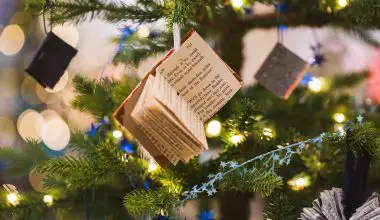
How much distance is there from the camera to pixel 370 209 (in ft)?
1.96

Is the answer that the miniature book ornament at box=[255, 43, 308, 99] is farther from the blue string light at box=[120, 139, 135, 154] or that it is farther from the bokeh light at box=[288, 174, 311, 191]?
the blue string light at box=[120, 139, 135, 154]

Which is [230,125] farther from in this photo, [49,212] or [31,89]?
[31,89]

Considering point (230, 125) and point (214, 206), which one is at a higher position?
point (230, 125)

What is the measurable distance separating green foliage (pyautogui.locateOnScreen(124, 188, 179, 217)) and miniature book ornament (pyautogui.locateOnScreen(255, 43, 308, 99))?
0.44 metres

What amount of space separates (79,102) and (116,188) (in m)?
0.19

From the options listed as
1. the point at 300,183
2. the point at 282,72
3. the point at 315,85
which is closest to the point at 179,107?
the point at 300,183

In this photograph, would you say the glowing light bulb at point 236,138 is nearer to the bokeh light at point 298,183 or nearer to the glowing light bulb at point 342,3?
the bokeh light at point 298,183

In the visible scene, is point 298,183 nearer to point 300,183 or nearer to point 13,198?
point 300,183

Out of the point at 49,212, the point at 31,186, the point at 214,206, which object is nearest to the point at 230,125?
the point at 49,212

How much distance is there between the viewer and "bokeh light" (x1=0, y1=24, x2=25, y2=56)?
98.0 inches

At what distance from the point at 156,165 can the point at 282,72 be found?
410 mm

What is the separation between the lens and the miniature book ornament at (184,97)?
669 mm

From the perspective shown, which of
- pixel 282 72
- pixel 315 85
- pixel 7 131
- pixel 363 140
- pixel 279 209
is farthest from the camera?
pixel 7 131

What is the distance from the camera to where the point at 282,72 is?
106cm
